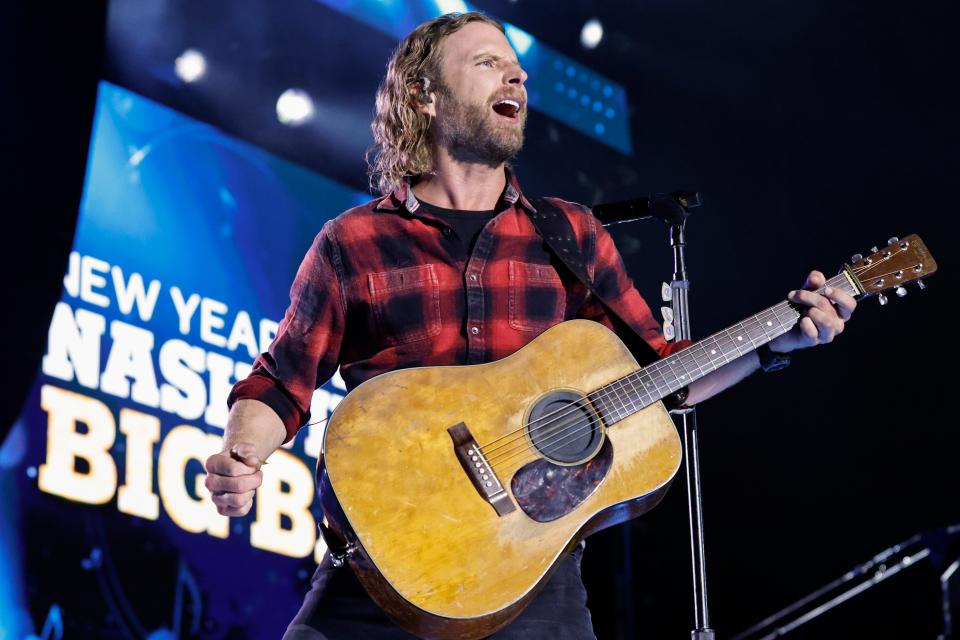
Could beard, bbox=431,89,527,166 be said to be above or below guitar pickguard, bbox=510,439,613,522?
above

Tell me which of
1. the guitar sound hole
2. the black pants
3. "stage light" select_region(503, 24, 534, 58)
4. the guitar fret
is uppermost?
"stage light" select_region(503, 24, 534, 58)

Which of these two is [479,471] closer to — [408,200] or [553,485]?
[553,485]

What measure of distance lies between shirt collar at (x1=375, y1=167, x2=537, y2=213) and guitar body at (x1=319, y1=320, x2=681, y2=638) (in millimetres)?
475

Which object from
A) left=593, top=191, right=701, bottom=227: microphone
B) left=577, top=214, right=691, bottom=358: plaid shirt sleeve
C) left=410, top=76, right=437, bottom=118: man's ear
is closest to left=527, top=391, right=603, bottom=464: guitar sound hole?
left=577, top=214, right=691, bottom=358: plaid shirt sleeve

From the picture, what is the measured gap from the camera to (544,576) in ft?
7.55

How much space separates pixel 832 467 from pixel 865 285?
11.1 ft

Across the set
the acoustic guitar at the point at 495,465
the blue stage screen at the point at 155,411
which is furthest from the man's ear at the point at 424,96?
the blue stage screen at the point at 155,411

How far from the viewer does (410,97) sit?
128 inches

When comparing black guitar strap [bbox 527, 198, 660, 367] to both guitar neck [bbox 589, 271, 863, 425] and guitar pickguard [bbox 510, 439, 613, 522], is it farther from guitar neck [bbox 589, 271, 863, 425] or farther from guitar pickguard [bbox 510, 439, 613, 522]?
guitar pickguard [bbox 510, 439, 613, 522]

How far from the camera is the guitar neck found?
2518 millimetres

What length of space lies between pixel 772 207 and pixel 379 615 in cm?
433

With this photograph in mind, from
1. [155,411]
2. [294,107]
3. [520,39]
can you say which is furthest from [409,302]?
[520,39]

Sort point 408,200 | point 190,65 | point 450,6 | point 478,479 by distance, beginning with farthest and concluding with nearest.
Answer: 1. point 450,6
2. point 190,65
3. point 408,200
4. point 478,479

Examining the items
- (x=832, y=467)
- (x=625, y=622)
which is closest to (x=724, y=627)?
(x=625, y=622)
